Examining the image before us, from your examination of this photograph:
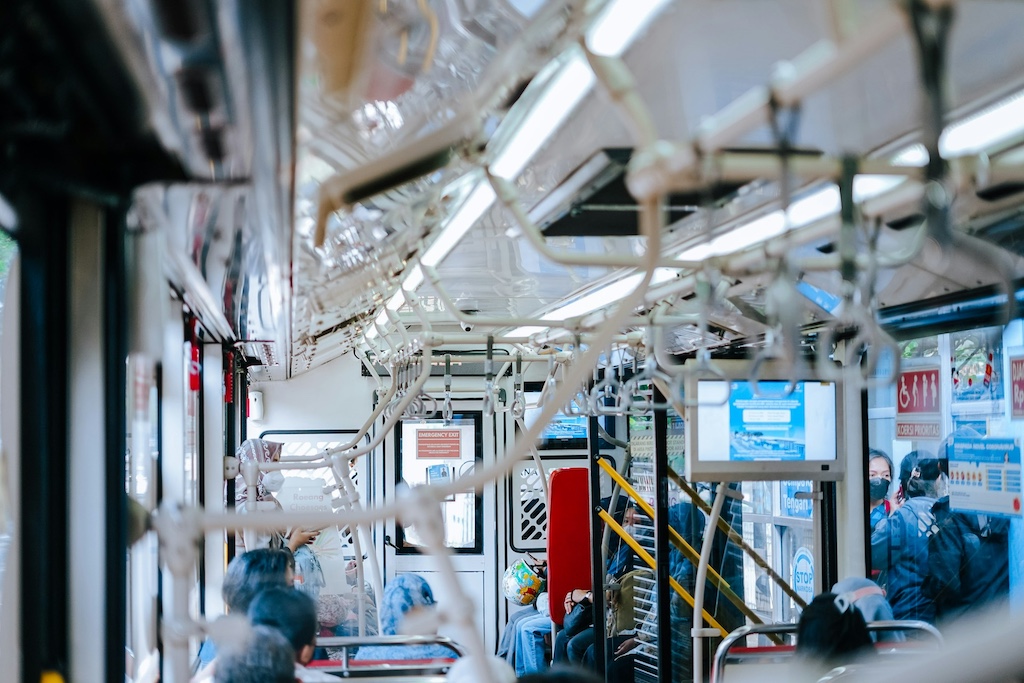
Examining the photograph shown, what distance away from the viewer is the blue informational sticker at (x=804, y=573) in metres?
4.42

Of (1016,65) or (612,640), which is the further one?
(612,640)

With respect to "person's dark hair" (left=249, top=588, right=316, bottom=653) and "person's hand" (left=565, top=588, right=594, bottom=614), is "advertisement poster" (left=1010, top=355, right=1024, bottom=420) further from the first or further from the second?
"person's hand" (left=565, top=588, right=594, bottom=614)

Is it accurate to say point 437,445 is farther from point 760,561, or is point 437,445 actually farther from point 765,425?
point 765,425

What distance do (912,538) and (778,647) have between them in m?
0.70

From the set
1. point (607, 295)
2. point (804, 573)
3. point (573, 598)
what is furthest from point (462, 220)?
point (573, 598)

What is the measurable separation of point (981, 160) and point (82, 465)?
1.25 meters

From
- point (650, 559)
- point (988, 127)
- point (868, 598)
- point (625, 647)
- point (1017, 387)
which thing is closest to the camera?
point (988, 127)

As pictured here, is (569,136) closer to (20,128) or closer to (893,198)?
(893,198)

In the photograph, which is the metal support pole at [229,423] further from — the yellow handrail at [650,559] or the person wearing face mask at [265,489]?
the yellow handrail at [650,559]

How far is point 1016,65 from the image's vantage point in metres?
1.79

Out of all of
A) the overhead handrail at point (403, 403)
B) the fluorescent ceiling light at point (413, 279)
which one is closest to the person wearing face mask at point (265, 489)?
the overhead handrail at point (403, 403)

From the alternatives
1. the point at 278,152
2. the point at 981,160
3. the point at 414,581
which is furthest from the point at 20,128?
the point at 414,581

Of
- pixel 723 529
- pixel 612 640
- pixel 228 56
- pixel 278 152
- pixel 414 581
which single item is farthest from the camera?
pixel 612 640

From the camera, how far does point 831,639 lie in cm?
205
